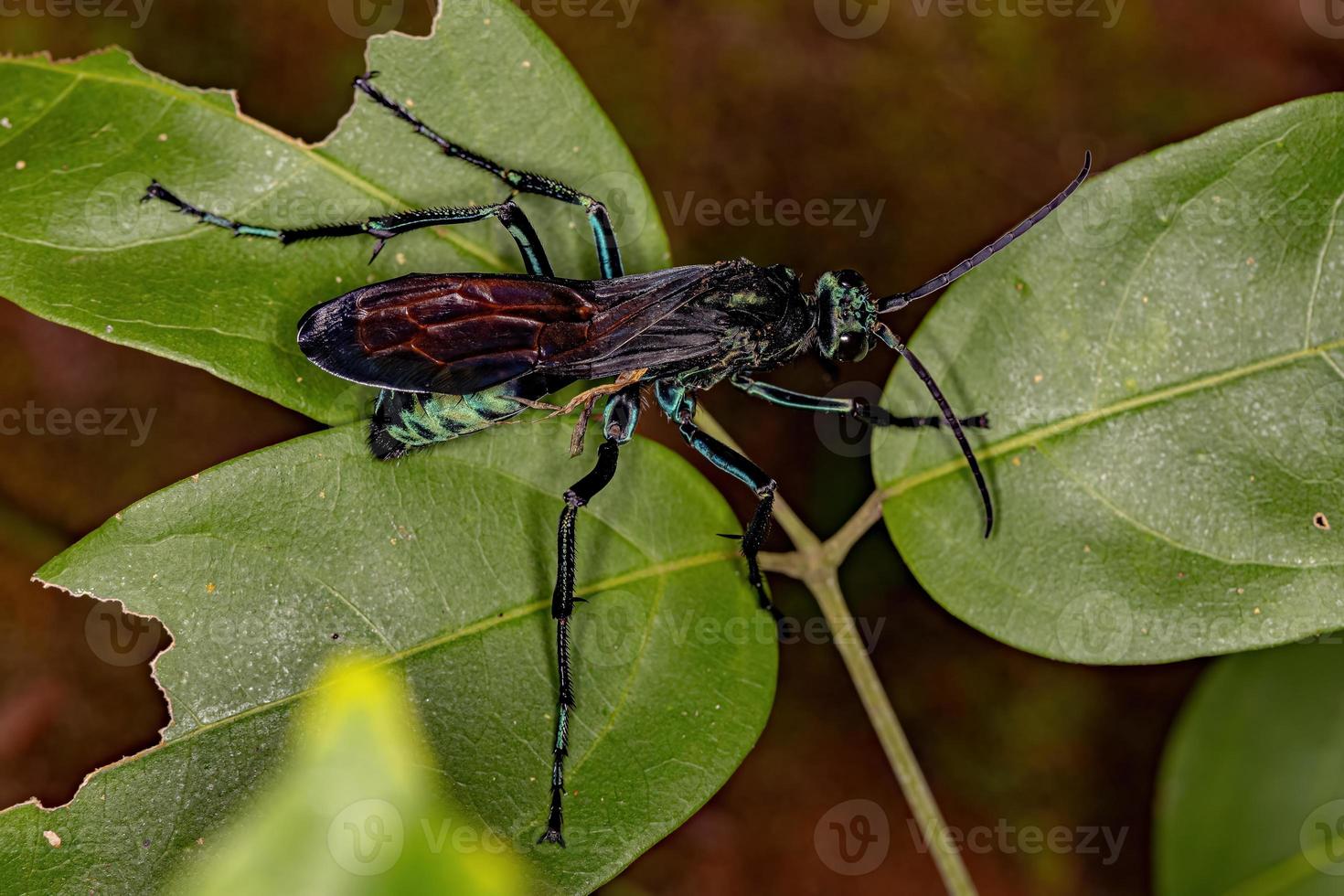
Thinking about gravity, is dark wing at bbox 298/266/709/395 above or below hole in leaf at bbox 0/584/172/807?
above

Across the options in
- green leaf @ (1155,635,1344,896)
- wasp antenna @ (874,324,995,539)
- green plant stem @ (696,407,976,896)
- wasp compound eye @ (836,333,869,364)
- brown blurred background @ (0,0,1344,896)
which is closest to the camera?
wasp antenna @ (874,324,995,539)

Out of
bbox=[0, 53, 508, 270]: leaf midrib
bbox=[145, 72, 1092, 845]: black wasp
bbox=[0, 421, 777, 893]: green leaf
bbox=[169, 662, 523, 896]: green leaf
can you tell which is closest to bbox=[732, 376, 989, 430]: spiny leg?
bbox=[145, 72, 1092, 845]: black wasp

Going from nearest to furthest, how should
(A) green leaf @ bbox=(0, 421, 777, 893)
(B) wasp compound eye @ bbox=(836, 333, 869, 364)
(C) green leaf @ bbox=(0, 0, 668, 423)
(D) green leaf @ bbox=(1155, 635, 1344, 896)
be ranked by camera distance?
(A) green leaf @ bbox=(0, 421, 777, 893) → (C) green leaf @ bbox=(0, 0, 668, 423) → (B) wasp compound eye @ bbox=(836, 333, 869, 364) → (D) green leaf @ bbox=(1155, 635, 1344, 896)

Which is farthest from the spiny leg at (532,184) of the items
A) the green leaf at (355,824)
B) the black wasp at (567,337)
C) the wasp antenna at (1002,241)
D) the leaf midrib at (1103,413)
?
the green leaf at (355,824)

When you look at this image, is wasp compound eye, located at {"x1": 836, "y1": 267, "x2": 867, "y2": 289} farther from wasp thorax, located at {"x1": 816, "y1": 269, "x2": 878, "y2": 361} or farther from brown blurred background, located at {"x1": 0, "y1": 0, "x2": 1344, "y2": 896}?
brown blurred background, located at {"x1": 0, "y1": 0, "x2": 1344, "y2": 896}

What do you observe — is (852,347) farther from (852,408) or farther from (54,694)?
(54,694)

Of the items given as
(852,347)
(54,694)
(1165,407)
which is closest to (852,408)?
(852,347)

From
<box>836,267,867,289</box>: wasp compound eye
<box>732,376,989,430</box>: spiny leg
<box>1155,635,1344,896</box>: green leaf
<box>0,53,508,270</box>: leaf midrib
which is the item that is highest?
<box>0,53,508,270</box>: leaf midrib

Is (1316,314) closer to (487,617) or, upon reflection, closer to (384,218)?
(487,617)

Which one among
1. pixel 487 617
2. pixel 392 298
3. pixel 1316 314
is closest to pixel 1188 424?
pixel 1316 314
